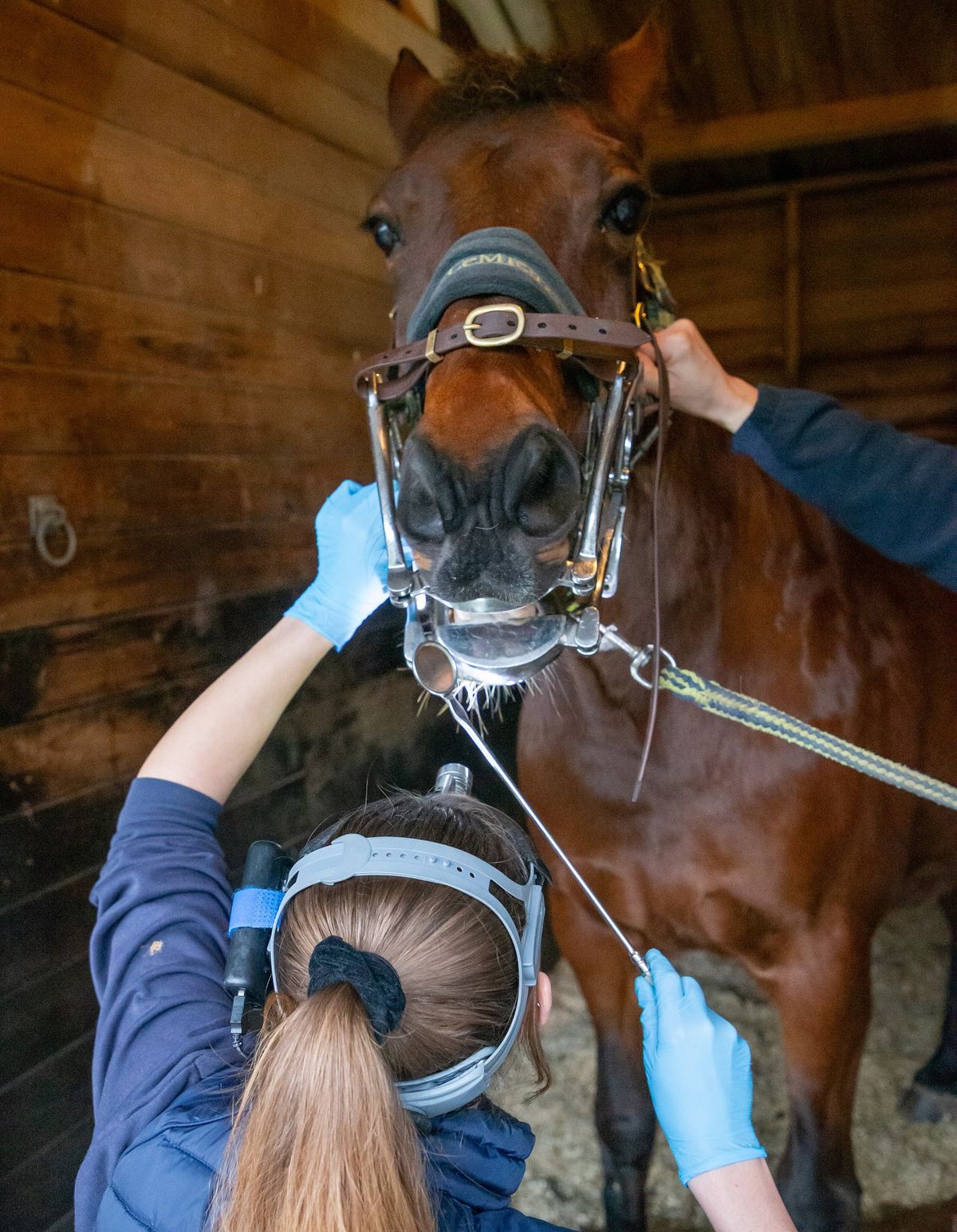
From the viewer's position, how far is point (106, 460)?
1668 mm

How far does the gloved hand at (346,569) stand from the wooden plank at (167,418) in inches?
20.2

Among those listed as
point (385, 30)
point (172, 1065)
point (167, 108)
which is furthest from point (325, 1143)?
point (385, 30)

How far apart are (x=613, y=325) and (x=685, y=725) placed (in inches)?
26.4

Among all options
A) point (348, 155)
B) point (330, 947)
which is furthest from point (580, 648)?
point (348, 155)

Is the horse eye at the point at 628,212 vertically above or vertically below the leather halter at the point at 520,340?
above

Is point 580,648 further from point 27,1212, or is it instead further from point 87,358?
point 27,1212

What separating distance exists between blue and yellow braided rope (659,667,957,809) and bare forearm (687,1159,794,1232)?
567 millimetres

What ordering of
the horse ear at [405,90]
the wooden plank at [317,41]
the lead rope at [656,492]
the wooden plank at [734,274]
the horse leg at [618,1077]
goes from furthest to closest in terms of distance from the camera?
the wooden plank at [734,274] → the wooden plank at [317,41] → the horse leg at [618,1077] → the horse ear at [405,90] → the lead rope at [656,492]

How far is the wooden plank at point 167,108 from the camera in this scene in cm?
151

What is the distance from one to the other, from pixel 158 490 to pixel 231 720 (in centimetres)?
79

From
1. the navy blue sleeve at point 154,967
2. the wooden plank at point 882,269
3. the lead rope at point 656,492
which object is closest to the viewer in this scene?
the navy blue sleeve at point 154,967

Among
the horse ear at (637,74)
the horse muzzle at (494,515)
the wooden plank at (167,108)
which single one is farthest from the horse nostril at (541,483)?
the wooden plank at (167,108)

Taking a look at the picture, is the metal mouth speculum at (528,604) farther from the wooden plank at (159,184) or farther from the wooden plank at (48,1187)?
the wooden plank at (48,1187)

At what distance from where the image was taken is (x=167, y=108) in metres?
1.81
